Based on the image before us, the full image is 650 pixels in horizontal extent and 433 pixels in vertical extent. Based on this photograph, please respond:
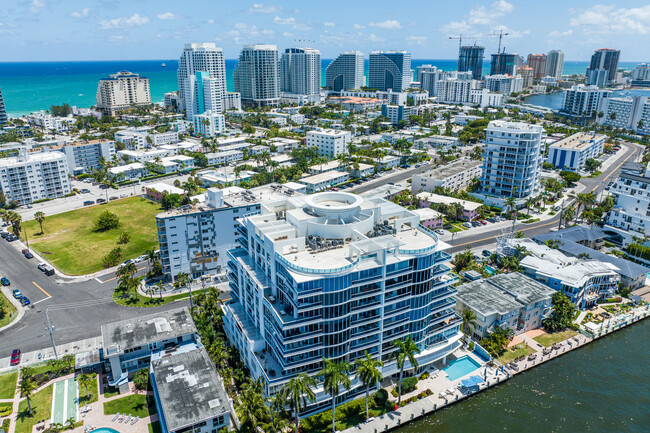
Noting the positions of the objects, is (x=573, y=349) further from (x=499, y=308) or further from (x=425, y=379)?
(x=425, y=379)

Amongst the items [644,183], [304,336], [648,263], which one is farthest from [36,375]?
[644,183]

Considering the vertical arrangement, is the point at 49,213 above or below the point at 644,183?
below

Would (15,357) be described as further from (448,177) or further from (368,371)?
(448,177)

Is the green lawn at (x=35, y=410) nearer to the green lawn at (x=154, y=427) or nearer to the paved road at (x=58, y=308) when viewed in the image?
the paved road at (x=58, y=308)

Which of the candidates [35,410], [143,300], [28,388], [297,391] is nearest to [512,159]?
[297,391]

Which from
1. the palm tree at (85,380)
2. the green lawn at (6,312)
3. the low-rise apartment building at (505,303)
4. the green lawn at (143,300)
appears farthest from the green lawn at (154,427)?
the low-rise apartment building at (505,303)

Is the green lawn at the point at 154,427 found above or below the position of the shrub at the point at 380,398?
below
